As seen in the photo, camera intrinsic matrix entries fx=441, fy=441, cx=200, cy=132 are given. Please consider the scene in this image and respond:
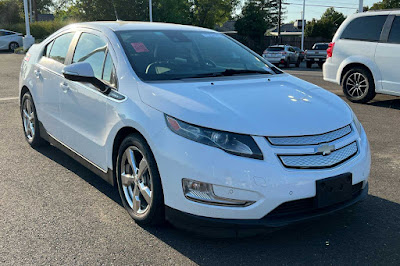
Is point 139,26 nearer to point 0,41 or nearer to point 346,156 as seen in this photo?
point 346,156

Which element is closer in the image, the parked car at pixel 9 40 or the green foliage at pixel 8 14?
the parked car at pixel 9 40

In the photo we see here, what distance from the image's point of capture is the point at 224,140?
2.92 m

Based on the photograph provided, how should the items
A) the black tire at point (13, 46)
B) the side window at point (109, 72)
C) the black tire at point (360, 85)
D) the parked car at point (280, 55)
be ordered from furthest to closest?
the black tire at point (13, 46), the parked car at point (280, 55), the black tire at point (360, 85), the side window at point (109, 72)

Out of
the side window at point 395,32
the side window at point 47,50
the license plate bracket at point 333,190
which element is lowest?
the license plate bracket at point 333,190

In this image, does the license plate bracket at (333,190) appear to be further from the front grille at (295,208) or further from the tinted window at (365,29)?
the tinted window at (365,29)

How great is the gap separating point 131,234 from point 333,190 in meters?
1.51

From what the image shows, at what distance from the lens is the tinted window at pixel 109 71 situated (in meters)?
3.79

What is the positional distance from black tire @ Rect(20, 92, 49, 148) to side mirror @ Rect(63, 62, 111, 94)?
68.1 inches

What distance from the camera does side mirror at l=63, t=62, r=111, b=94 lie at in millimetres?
3775

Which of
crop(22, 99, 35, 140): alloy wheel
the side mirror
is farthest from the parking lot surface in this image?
the side mirror

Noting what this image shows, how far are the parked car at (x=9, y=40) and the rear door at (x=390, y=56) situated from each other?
29.4m

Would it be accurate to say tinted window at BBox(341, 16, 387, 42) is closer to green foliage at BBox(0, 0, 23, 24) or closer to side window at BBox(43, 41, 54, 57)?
side window at BBox(43, 41, 54, 57)

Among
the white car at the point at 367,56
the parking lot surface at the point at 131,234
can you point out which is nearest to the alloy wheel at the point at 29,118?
the parking lot surface at the point at 131,234

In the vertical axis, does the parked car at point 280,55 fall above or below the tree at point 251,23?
below
